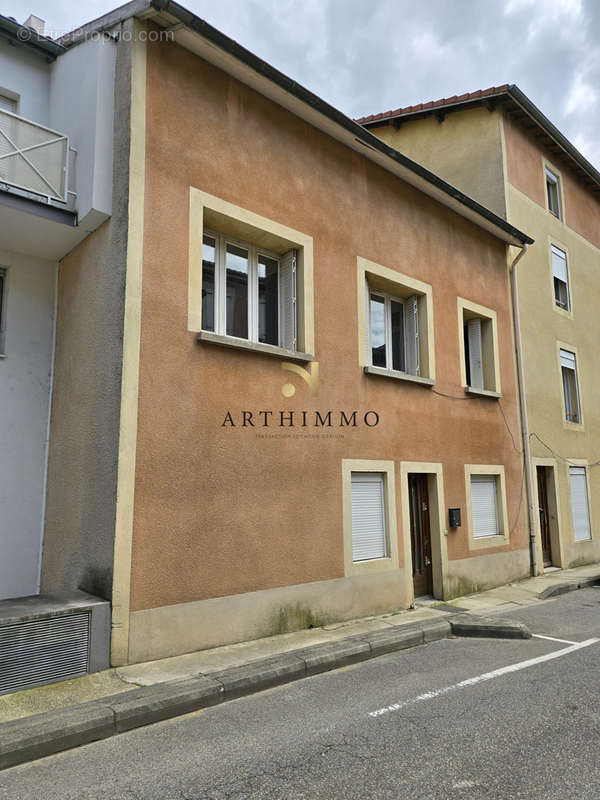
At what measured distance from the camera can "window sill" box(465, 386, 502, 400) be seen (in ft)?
35.1

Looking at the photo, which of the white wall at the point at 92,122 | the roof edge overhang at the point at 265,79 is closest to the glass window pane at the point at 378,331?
the roof edge overhang at the point at 265,79

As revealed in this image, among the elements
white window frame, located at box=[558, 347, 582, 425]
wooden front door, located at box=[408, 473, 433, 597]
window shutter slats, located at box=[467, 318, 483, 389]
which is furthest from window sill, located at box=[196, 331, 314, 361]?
white window frame, located at box=[558, 347, 582, 425]

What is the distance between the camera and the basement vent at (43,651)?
5027mm

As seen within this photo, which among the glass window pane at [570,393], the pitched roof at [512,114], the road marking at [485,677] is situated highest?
the pitched roof at [512,114]

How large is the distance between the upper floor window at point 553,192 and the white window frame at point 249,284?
1006 centimetres

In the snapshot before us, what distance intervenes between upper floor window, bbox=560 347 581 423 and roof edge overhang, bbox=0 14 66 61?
39.7 feet

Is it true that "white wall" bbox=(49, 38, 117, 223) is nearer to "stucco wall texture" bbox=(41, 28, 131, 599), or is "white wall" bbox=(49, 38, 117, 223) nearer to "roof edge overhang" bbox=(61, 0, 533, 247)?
"stucco wall texture" bbox=(41, 28, 131, 599)

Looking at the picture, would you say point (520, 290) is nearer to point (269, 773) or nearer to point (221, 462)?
point (221, 462)

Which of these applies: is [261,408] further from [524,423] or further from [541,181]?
[541,181]

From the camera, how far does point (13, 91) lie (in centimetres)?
754

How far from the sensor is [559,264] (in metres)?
14.7

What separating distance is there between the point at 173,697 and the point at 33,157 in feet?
19.0

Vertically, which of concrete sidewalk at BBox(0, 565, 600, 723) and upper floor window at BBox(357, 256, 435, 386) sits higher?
upper floor window at BBox(357, 256, 435, 386)

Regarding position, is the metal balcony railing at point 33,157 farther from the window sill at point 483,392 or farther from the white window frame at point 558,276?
the white window frame at point 558,276
